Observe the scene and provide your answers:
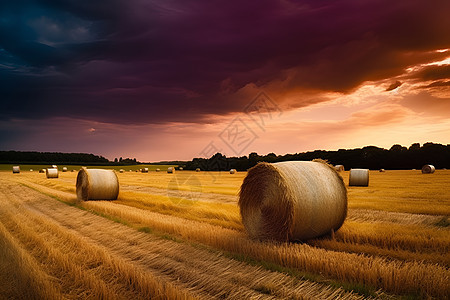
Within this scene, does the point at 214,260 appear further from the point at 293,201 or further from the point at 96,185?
the point at 96,185

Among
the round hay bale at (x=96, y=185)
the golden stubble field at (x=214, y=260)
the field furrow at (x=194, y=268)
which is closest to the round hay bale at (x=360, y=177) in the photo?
the golden stubble field at (x=214, y=260)

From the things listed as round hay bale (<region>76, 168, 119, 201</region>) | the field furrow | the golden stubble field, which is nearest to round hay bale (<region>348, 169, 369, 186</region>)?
the golden stubble field

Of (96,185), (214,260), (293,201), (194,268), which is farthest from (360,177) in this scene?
(194,268)

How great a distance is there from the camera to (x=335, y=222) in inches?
304

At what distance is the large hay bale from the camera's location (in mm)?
7141

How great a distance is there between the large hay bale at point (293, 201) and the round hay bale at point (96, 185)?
9.19m

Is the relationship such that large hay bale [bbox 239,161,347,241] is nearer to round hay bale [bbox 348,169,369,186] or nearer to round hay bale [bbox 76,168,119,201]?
round hay bale [bbox 76,168,119,201]

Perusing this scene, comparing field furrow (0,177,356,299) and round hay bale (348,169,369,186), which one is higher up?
round hay bale (348,169,369,186)

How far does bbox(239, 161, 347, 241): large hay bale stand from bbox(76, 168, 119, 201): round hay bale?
→ 30.2ft

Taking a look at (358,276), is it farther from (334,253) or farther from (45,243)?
(45,243)

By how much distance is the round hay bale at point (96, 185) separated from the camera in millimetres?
15133

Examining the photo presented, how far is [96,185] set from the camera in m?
15.3

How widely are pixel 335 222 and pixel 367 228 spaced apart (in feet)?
2.89

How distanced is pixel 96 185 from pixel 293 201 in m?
10.9
